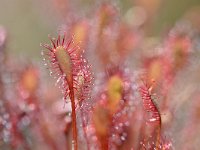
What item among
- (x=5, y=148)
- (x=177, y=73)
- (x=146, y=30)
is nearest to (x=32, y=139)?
(x=5, y=148)

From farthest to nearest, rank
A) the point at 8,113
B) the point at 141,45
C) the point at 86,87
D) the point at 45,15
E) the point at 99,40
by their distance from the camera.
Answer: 1. the point at 45,15
2. the point at 141,45
3. the point at 99,40
4. the point at 8,113
5. the point at 86,87

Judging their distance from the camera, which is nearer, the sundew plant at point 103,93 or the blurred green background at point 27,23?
the sundew plant at point 103,93

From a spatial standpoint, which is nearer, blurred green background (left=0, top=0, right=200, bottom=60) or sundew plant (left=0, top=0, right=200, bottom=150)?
sundew plant (left=0, top=0, right=200, bottom=150)

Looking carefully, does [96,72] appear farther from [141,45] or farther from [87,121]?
[87,121]

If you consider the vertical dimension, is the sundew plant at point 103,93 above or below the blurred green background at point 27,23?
below

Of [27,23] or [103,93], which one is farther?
[27,23]

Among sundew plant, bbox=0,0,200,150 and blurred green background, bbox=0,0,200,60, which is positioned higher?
blurred green background, bbox=0,0,200,60

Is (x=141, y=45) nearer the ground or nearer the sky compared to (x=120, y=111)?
nearer the sky

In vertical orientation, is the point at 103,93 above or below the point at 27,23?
below
